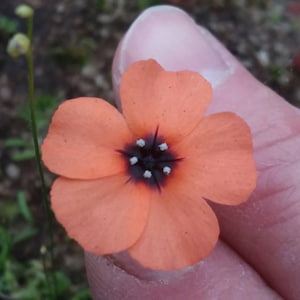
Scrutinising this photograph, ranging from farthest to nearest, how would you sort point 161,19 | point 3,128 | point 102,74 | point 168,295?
point 102,74 < point 3,128 < point 161,19 < point 168,295

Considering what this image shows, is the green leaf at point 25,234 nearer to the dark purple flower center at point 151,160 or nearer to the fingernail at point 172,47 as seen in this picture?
the fingernail at point 172,47

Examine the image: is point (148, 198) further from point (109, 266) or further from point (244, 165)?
point (109, 266)

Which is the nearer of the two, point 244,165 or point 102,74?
point 244,165

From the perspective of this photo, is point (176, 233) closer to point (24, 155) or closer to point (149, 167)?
point (149, 167)

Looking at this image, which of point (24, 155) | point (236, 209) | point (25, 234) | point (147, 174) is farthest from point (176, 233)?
point (24, 155)

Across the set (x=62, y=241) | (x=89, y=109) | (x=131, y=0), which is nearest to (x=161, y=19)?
(x=89, y=109)

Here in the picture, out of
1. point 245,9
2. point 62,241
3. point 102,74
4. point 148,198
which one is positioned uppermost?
point 148,198

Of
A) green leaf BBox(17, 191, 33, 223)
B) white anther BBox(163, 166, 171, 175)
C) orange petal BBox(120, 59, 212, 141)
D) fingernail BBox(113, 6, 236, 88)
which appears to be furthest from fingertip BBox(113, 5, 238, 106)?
green leaf BBox(17, 191, 33, 223)
